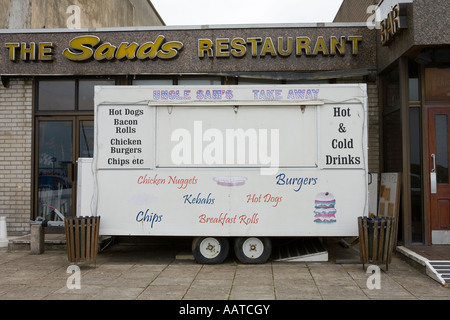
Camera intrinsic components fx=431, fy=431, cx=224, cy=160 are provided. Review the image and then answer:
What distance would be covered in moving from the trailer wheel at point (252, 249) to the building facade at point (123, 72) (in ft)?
10.9

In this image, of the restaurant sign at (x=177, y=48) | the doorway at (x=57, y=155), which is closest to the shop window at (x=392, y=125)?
the restaurant sign at (x=177, y=48)

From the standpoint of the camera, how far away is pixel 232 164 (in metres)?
7.35

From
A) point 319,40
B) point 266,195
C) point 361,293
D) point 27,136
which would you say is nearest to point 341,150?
point 266,195

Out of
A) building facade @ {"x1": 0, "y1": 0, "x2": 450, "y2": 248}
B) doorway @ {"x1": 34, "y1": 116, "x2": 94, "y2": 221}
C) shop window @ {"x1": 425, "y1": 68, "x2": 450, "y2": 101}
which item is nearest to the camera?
shop window @ {"x1": 425, "y1": 68, "x2": 450, "y2": 101}

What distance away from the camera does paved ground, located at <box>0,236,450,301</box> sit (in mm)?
5762

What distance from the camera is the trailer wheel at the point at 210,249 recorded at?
7555 mm

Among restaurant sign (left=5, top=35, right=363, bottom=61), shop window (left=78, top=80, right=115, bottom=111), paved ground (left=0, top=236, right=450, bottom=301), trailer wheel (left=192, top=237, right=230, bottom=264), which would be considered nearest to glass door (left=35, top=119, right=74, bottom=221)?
shop window (left=78, top=80, right=115, bottom=111)

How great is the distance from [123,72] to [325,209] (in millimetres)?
5645

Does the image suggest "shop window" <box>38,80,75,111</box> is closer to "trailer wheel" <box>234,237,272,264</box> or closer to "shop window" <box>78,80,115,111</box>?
"shop window" <box>78,80,115,111</box>

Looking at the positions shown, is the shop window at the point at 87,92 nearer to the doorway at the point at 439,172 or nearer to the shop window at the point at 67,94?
the shop window at the point at 67,94

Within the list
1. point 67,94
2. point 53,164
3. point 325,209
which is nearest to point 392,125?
point 325,209

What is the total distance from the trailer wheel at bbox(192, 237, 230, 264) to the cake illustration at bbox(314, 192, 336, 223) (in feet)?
5.44

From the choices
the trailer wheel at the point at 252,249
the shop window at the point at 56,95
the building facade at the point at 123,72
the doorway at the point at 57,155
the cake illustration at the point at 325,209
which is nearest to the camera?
the cake illustration at the point at 325,209

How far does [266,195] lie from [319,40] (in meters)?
4.25
